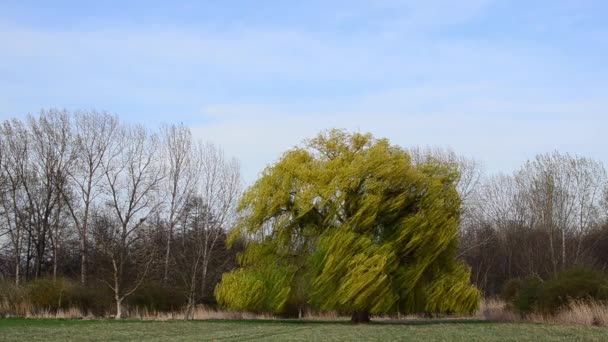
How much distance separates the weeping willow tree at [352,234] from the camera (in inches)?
1245

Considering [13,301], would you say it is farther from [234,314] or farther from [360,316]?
[360,316]

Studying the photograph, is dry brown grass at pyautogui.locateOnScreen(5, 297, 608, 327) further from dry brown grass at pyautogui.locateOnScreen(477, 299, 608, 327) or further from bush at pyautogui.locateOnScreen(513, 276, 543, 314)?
bush at pyautogui.locateOnScreen(513, 276, 543, 314)

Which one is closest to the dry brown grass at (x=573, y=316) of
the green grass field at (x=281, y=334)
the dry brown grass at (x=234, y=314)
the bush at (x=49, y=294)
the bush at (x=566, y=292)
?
the dry brown grass at (x=234, y=314)

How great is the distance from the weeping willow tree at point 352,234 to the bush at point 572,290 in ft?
11.6

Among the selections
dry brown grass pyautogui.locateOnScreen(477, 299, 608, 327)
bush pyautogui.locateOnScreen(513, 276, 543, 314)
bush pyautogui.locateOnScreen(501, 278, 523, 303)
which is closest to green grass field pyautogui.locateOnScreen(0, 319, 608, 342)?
dry brown grass pyautogui.locateOnScreen(477, 299, 608, 327)

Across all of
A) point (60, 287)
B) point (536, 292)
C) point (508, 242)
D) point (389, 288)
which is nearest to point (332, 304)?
point (389, 288)

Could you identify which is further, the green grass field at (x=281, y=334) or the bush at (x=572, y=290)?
the bush at (x=572, y=290)

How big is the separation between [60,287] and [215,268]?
450 inches

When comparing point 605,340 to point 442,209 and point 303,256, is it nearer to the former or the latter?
point 442,209

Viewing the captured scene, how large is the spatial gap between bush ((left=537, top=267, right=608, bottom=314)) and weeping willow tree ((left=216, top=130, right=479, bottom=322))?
3522 millimetres

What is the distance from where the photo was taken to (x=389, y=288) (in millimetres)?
31578

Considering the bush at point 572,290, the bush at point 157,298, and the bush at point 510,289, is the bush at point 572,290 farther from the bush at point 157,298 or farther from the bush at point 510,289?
the bush at point 157,298

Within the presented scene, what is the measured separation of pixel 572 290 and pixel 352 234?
31.8 ft

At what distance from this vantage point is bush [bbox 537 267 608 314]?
32.3m
